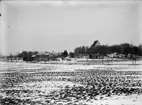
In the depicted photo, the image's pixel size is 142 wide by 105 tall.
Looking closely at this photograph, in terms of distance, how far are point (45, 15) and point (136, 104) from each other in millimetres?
6875

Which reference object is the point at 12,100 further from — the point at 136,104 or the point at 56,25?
the point at 56,25

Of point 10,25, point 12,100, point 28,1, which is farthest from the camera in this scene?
point 10,25

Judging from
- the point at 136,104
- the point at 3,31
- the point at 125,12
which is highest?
the point at 125,12

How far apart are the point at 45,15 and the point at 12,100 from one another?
5.53m

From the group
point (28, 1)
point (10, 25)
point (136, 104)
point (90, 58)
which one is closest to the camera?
point (136, 104)

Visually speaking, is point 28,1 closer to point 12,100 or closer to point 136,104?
point 12,100

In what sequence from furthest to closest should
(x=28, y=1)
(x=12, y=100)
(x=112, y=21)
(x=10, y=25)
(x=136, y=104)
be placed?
(x=112, y=21), (x=10, y=25), (x=28, y=1), (x=12, y=100), (x=136, y=104)

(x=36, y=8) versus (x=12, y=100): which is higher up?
(x=36, y=8)

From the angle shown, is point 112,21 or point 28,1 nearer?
point 28,1

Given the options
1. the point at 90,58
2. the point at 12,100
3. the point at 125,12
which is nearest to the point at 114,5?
the point at 125,12

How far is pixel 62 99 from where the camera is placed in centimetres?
784

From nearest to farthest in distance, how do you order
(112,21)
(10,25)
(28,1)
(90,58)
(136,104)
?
(136,104)
(28,1)
(10,25)
(112,21)
(90,58)

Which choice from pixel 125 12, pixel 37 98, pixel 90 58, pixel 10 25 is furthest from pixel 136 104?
pixel 90 58

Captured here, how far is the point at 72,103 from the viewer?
7.24m
